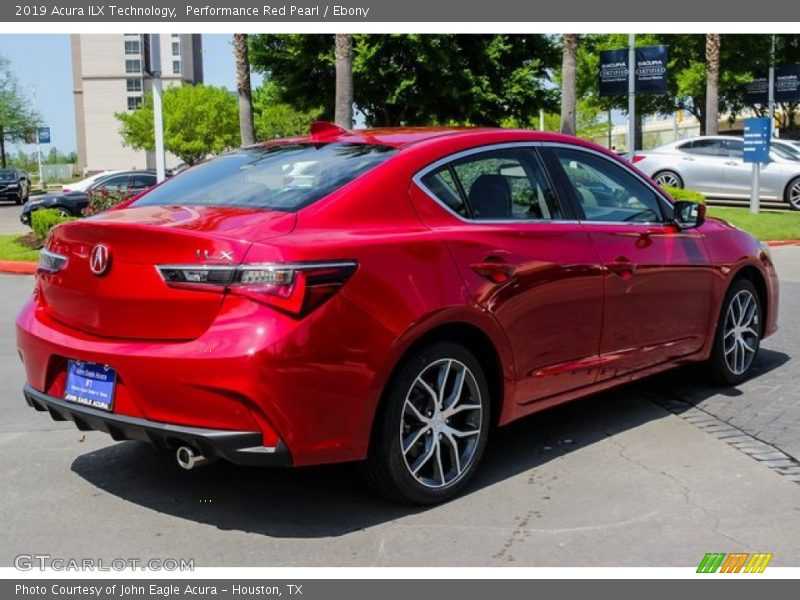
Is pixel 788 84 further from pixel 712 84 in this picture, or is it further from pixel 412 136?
pixel 412 136

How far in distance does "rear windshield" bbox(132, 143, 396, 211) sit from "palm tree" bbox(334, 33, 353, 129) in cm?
1619

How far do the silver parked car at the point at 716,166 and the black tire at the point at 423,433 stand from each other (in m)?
18.6

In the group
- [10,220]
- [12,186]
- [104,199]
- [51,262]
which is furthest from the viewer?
[12,186]

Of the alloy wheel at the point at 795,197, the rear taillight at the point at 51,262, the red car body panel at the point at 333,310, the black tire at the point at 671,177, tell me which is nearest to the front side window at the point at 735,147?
the black tire at the point at 671,177

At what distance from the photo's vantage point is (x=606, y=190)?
18.1 feet

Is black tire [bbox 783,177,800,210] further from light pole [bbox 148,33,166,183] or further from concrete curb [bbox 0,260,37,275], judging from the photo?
concrete curb [bbox 0,260,37,275]

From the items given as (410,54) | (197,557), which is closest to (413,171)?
(197,557)

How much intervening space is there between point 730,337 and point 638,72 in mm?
20925

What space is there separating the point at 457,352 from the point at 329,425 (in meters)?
0.79

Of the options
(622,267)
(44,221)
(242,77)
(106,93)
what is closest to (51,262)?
(622,267)

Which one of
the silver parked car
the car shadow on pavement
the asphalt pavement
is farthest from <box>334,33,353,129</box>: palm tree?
the car shadow on pavement

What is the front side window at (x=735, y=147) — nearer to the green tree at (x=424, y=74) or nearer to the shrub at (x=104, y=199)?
the green tree at (x=424, y=74)

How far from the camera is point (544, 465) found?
16.3 ft
